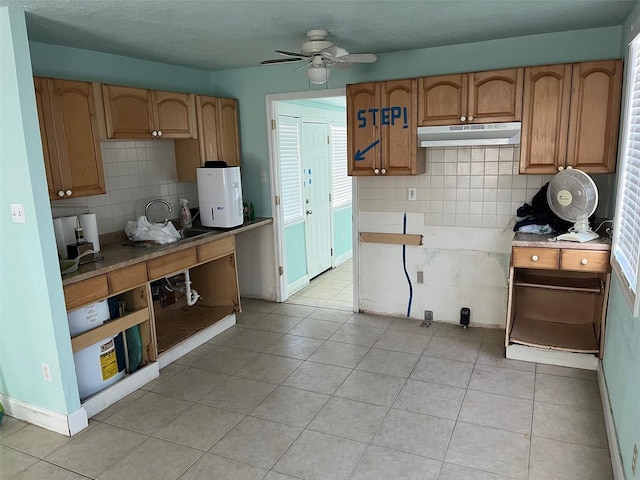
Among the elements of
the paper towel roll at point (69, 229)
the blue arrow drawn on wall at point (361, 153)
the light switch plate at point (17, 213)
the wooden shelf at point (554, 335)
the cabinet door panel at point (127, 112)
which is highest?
the cabinet door panel at point (127, 112)

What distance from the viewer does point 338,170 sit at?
6430 mm

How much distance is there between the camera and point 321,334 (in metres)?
4.11

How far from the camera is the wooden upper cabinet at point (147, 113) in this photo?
336 centimetres

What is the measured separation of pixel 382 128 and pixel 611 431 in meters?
2.57

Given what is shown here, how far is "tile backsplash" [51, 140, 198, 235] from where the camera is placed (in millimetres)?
3680

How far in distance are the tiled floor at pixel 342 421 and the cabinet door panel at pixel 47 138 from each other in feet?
4.90

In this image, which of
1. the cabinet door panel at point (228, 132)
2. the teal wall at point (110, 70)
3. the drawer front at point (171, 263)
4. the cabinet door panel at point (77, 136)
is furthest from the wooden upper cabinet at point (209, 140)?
the cabinet door panel at point (77, 136)

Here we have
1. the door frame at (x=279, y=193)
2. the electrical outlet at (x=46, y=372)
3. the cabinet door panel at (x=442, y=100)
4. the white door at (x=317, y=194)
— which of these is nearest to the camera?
the electrical outlet at (x=46, y=372)

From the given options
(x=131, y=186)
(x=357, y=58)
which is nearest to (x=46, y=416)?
(x=131, y=186)

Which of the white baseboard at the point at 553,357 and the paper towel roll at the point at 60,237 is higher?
the paper towel roll at the point at 60,237

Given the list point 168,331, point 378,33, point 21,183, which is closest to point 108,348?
point 168,331

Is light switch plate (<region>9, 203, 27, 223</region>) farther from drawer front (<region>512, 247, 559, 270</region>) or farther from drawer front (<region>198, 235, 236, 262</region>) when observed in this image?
drawer front (<region>512, 247, 559, 270</region>)

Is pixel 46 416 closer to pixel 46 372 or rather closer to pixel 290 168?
pixel 46 372

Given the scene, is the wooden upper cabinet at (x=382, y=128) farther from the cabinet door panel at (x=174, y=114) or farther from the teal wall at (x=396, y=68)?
the cabinet door panel at (x=174, y=114)
